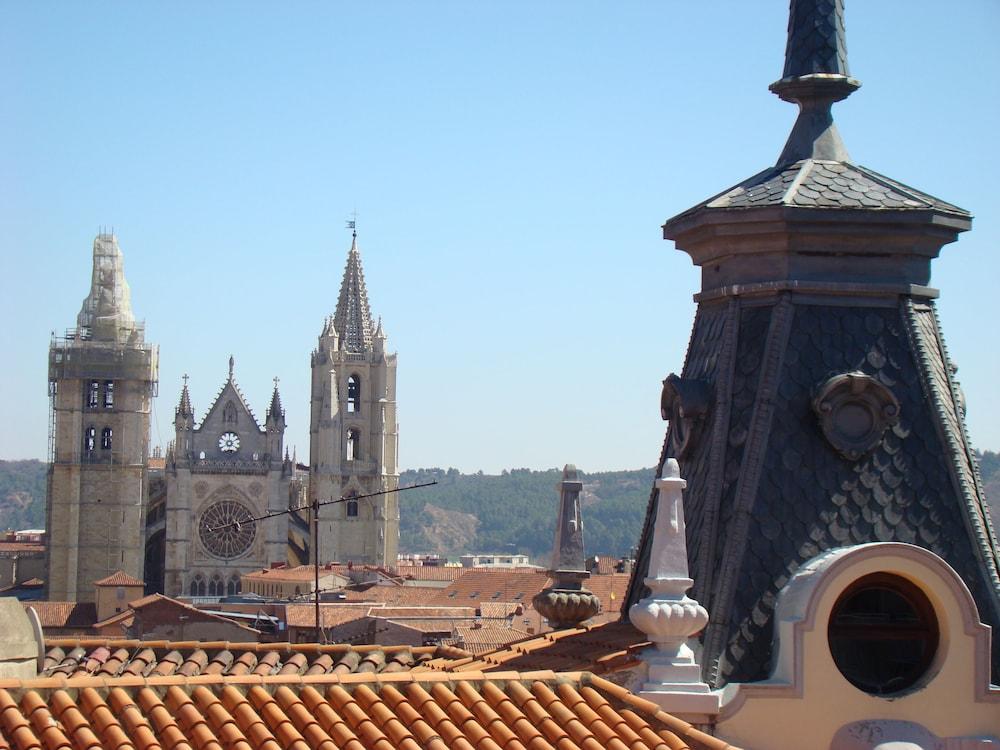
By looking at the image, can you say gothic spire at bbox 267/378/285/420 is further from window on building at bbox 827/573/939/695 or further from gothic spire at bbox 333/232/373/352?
window on building at bbox 827/573/939/695

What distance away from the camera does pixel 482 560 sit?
183250 millimetres

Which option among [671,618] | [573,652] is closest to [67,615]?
[573,652]

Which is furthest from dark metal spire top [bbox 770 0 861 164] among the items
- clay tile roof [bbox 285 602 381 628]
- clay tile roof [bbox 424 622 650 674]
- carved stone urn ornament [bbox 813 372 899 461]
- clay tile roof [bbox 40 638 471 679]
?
clay tile roof [bbox 285 602 381 628]

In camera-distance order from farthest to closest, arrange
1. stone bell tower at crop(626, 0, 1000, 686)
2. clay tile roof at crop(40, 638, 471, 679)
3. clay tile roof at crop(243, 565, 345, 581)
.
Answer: clay tile roof at crop(243, 565, 345, 581) → clay tile roof at crop(40, 638, 471, 679) → stone bell tower at crop(626, 0, 1000, 686)

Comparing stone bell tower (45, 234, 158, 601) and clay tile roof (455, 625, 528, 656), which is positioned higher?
stone bell tower (45, 234, 158, 601)

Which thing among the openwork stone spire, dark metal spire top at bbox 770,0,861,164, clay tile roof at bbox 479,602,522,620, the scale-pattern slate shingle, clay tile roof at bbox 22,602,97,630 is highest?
the openwork stone spire

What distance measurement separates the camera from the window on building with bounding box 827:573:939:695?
8.23 m

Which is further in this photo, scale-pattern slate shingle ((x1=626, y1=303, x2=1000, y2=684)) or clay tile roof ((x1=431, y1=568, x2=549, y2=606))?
clay tile roof ((x1=431, y1=568, x2=549, y2=606))

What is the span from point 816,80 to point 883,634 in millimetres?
2744

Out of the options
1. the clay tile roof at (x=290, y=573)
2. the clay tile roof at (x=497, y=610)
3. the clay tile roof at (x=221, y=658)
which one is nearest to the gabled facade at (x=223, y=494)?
the clay tile roof at (x=290, y=573)

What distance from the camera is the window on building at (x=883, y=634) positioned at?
27.0 ft

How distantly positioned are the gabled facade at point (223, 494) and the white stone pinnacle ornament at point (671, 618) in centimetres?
9418

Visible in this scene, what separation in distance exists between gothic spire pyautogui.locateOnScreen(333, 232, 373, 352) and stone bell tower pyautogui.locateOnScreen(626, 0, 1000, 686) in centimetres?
9905

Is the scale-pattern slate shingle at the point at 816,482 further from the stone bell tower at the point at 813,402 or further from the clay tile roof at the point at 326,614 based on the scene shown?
the clay tile roof at the point at 326,614
